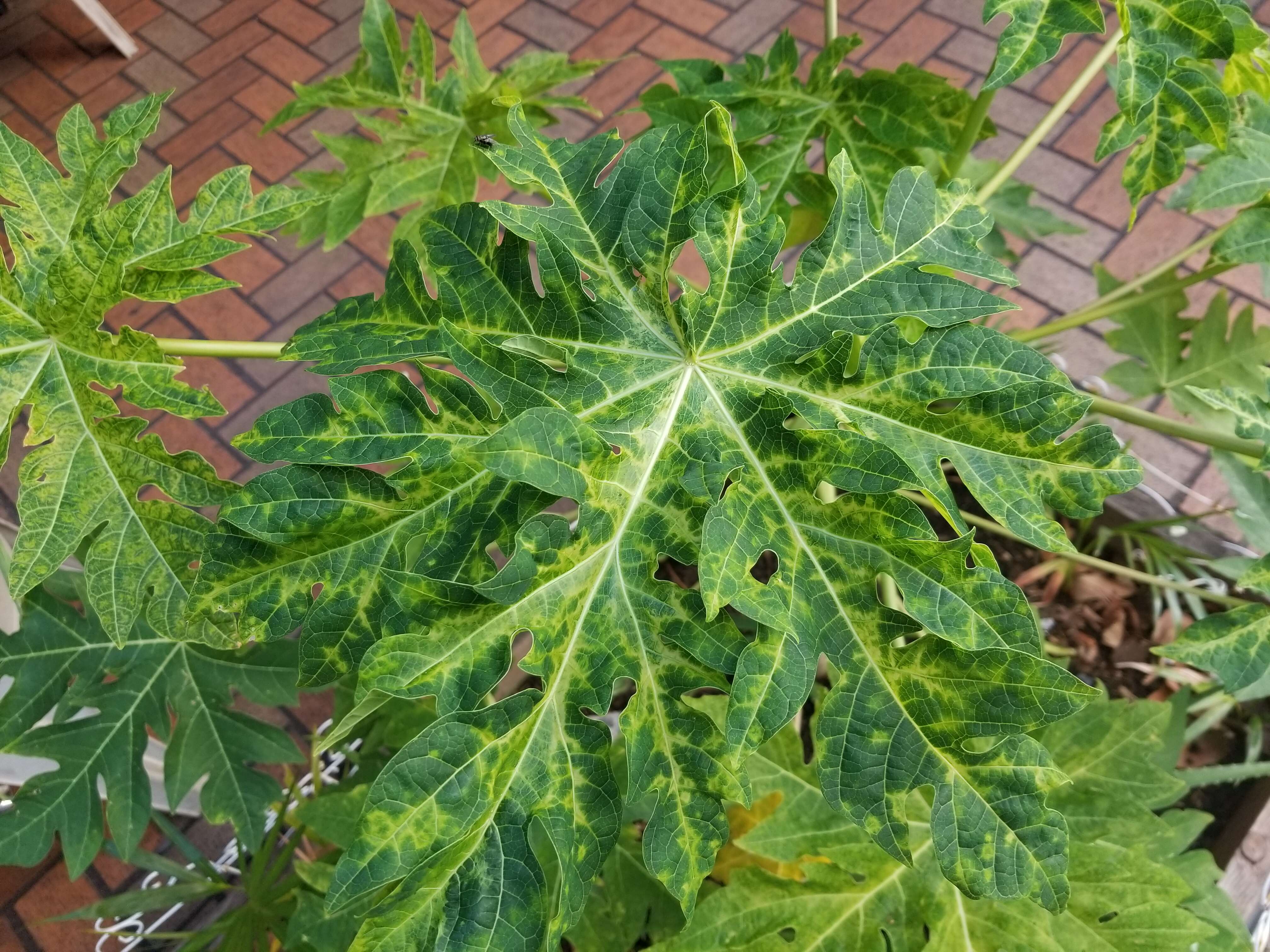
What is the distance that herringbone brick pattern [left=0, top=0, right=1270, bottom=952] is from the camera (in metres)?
2.69

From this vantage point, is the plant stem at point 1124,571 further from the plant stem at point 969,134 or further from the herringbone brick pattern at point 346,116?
the herringbone brick pattern at point 346,116

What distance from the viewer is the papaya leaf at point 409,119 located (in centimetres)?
138

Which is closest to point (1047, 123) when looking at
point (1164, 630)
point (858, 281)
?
point (858, 281)

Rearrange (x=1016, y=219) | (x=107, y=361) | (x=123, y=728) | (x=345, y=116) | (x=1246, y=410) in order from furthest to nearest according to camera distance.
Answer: (x=345, y=116) → (x=1016, y=219) → (x=123, y=728) → (x=1246, y=410) → (x=107, y=361)

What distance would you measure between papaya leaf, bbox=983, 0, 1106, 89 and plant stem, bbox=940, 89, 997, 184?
0.48 feet

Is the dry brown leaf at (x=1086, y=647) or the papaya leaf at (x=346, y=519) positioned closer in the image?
the papaya leaf at (x=346, y=519)

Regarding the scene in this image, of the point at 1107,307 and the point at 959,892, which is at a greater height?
the point at 1107,307

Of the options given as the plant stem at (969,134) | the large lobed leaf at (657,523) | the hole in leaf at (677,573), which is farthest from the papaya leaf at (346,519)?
the hole in leaf at (677,573)

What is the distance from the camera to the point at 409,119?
1.42m

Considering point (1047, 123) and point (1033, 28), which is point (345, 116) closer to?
point (1047, 123)

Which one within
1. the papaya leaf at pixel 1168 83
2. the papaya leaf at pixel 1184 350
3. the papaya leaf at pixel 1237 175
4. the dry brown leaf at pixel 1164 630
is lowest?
the dry brown leaf at pixel 1164 630

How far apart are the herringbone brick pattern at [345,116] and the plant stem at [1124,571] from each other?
24.9 inches

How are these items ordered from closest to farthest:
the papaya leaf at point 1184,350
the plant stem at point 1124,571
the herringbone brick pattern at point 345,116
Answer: the plant stem at point 1124,571 < the papaya leaf at point 1184,350 < the herringbone brick pattern at point 345,116

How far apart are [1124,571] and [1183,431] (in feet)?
1.81
